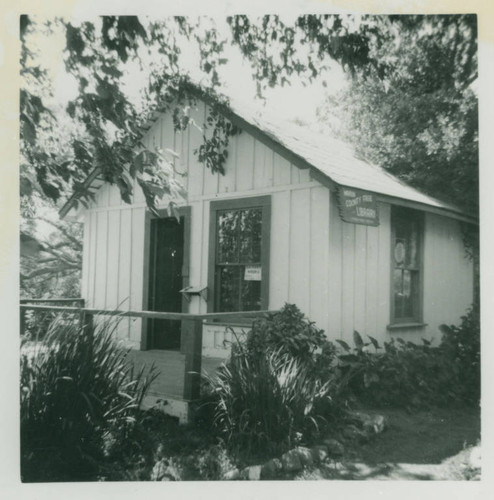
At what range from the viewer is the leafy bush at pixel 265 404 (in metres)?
4.92

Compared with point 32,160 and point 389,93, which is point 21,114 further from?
point 389,93

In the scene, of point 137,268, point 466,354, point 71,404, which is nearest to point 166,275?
point 137,268

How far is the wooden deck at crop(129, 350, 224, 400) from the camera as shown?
6.09m

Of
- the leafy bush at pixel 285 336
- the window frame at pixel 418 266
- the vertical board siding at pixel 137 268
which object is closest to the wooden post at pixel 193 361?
the leafy bush at pixel 285 336

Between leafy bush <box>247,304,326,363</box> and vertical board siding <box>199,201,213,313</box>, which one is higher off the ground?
vertical board siding <box>199,201,213,313</box>

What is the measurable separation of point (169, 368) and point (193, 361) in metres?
1.84

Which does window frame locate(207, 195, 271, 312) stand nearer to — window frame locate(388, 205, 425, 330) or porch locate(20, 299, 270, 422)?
porch locate(20, 299, 270, 422)

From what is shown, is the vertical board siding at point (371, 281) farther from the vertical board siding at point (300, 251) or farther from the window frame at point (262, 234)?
the window frame at point (262, 234)

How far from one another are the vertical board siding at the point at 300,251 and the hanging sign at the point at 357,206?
2.58ft

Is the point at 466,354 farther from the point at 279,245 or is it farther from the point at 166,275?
the point at 166,275

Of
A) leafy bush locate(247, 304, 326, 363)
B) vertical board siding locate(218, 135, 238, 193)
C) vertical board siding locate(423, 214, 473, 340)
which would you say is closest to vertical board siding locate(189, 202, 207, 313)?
vertical board siding locate(218, 135, 238, 193)

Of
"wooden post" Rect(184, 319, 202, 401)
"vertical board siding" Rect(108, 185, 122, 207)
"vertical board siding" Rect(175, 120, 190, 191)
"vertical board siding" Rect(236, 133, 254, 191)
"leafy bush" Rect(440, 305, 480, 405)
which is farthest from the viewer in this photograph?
"vertical board siding" Rect(108, 185, 122, 207)

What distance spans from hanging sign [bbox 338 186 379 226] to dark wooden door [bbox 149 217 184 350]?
3400 millimetres

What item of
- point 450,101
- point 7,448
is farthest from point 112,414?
point 450,101
